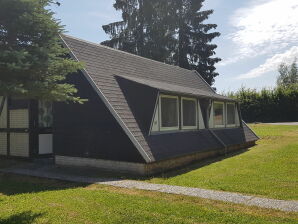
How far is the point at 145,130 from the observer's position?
12.2m

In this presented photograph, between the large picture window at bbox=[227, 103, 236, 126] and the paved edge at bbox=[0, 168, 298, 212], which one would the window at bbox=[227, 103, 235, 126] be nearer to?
the large picture window at bbox=[227, 103, 236, 126]

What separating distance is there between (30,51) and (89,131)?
16.1 ft

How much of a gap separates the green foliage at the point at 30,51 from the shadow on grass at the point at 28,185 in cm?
265

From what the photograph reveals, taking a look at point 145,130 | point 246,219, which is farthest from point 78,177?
point 246,219

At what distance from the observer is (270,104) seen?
4062cm

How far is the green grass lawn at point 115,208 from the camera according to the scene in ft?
21.9

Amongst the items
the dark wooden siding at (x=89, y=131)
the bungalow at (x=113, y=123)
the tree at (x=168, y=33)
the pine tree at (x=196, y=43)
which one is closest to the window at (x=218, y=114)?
the bungalow at (x=113, y=123)

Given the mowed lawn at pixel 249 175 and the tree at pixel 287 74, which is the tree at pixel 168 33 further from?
the tree at pixel 287 74

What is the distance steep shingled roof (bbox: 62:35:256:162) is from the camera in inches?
461

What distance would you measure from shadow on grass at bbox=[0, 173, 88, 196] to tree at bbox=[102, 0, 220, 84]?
3266 centimetres

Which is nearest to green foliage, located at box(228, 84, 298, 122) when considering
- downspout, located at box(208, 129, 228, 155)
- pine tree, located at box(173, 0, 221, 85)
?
pine tree, located at box(173, 0, 221, 85)

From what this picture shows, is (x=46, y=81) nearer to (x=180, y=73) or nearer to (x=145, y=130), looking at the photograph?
(x=145, y=130)

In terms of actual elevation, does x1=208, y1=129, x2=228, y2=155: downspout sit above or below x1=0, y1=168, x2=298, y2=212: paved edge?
above

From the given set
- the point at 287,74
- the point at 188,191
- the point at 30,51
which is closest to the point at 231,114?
the point at 188,191
